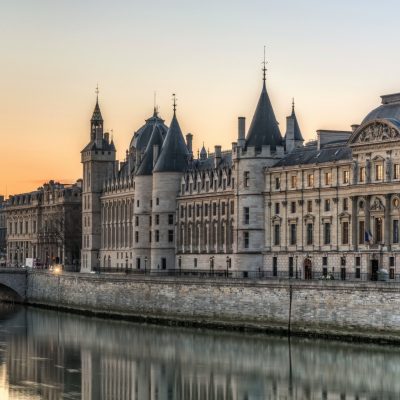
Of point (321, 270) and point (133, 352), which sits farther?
point (321, 270)

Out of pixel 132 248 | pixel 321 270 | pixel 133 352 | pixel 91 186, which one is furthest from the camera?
pixel 91 186

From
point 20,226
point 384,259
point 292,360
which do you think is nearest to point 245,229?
point 384,259

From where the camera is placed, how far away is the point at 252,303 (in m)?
82.9

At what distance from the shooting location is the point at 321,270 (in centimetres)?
9481

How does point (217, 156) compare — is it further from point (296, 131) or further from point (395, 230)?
point (395, 230)

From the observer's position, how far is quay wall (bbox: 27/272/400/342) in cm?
7319

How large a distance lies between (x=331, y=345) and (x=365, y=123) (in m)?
21.6

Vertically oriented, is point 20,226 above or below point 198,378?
above

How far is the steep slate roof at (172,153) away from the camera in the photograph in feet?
380

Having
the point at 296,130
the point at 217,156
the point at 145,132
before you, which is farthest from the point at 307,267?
the point at 145,132

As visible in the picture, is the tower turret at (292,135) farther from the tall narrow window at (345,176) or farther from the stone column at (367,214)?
the stone column at (367,214)

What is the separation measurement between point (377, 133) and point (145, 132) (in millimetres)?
53753

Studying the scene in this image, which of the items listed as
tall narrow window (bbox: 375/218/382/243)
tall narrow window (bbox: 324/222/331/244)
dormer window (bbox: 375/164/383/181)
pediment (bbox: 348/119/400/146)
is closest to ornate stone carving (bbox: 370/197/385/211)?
tall narrow window (bbox: 375/218/382/243)

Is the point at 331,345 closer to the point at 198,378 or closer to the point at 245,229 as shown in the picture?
the point at 198,378
